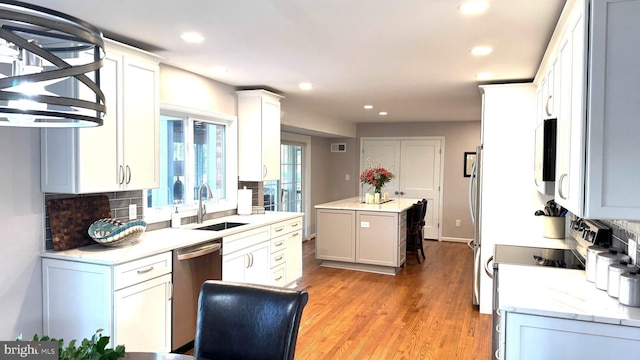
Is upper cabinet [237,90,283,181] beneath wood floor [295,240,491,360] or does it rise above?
above

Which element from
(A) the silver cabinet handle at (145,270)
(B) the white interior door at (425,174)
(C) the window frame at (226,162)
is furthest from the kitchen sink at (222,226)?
(B) the white interior door at (425,174)

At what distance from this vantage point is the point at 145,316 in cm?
276

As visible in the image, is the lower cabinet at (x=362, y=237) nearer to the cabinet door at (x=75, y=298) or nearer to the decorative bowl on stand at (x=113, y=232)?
the decorative bowl on stand at (x=113, y=232)

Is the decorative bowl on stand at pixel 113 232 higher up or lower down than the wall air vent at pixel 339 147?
lower down

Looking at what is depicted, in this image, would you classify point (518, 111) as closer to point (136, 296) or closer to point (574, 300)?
point (574, 300)

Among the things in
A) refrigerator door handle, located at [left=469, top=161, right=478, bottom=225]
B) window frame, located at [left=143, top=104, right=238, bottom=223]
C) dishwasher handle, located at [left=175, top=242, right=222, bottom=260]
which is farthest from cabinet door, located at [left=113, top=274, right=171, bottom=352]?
refrigerator door handle, located at [left=469, top=161, right=478, bottom=225]

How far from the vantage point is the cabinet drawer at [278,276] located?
429cm

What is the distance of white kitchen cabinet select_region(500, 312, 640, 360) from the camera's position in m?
1.71

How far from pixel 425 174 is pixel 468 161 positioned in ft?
2.67

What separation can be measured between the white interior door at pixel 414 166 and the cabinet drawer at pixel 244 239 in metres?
4.69

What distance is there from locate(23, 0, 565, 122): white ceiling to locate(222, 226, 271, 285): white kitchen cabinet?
1.46 m

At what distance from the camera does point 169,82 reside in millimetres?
3592

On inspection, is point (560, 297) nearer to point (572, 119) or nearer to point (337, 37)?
point (572, 119)

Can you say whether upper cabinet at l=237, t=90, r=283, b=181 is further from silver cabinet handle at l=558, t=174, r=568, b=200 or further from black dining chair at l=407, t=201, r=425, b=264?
silver cabinet handle at l=558, t=174, r=568, b=200
